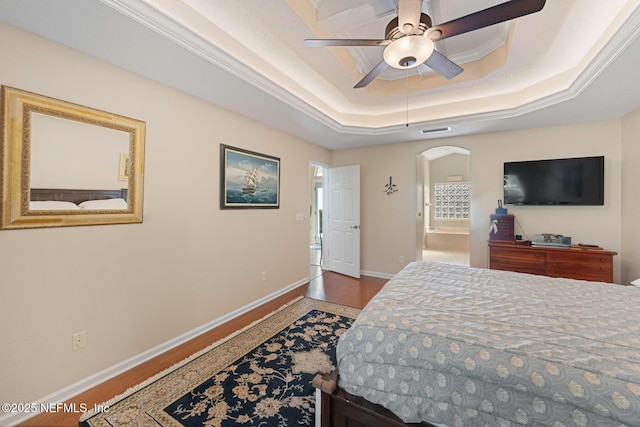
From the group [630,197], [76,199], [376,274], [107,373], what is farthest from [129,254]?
[630,197]

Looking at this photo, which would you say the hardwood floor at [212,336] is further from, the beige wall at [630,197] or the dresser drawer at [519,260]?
the beige wall at [630,197]

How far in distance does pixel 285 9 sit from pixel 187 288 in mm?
2595

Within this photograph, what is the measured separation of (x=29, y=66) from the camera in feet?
5.18

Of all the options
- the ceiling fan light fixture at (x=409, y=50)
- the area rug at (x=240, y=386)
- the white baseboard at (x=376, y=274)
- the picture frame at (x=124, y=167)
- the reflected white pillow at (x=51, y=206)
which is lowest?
the area rug at (x=240, y=386)

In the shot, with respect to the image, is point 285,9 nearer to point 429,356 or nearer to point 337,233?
point 429,356

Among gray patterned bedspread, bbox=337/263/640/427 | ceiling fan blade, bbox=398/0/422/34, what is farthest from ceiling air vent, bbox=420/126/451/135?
gray patterned bedspread, bbox=337/263/640/427

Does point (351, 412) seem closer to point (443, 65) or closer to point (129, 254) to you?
point (129, 254)

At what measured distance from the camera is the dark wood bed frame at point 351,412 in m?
1.15

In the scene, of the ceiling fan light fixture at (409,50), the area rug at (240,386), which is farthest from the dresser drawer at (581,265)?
the ceiling fan light fixture at (409,50)

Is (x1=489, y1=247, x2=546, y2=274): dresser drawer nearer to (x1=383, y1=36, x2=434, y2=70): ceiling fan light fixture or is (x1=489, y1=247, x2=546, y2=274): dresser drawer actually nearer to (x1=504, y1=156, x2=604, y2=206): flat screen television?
(x1=504, y1=156, x2=604, y2=206): flat screen television

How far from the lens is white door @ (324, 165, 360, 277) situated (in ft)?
15.0

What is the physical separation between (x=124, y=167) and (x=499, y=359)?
2703 mm

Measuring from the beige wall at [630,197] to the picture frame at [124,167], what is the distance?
5.16 m

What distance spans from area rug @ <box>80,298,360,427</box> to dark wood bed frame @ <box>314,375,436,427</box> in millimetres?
348
